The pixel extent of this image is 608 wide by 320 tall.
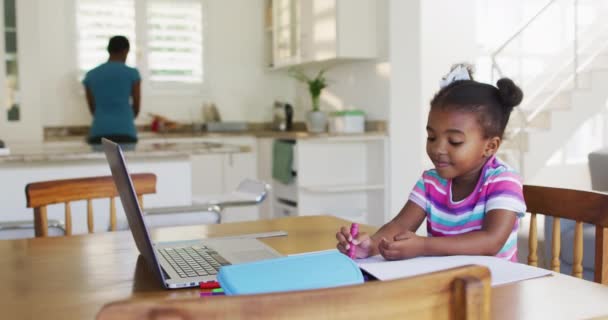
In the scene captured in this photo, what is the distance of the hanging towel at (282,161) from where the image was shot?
4.77 metres

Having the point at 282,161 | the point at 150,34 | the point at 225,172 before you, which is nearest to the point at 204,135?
the point at 225,172

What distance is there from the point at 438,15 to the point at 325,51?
201cm

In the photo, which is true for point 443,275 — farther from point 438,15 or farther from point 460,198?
point 438,15

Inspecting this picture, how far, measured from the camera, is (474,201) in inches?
52.1

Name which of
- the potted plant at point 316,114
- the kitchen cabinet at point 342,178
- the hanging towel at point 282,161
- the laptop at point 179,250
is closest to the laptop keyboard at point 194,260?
the laptop at point 179,250

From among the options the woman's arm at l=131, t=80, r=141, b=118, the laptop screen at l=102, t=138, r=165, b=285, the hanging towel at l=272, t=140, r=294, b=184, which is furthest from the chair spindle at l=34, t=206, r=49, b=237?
the hanging towel at l=272, t=140, r=294, b=184

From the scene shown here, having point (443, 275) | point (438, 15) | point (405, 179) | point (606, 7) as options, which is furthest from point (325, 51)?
point (443, 275)

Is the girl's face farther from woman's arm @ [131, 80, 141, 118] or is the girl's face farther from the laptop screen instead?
woman's arm @ [131, 80, 141, 118]

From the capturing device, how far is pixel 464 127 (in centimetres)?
130

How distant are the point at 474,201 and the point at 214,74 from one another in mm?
4917

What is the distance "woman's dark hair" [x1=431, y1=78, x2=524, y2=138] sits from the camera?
131cm

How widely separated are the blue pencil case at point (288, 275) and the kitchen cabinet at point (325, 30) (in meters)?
3.97

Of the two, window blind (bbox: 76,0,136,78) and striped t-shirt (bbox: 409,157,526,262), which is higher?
window blind (bbox: 76,0,136,78)

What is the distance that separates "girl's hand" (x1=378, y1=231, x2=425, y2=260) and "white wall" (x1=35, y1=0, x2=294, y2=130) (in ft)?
16.0
